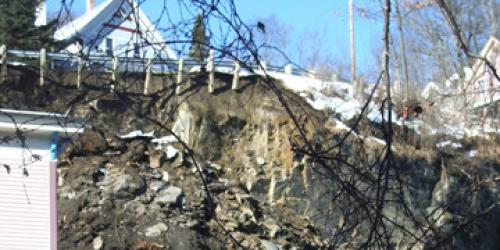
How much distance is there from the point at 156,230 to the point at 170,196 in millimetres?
2162

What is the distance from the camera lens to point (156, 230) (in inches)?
811

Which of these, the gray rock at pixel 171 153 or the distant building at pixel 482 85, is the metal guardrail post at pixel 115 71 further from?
the gray rock at pixel 171 153

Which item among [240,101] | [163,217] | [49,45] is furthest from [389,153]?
[240,101]

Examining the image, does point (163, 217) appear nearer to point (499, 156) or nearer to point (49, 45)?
point (499, 156)

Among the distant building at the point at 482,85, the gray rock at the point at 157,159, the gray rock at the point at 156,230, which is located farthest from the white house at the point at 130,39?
the gray rock at the point at 157,159

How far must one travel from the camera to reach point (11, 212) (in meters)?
12.1

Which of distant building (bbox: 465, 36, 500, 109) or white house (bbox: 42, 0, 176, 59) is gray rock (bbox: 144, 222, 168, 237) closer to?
distant building (bbox: 465, 36, 500, 109)

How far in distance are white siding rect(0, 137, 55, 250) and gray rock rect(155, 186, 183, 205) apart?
31.3 ft

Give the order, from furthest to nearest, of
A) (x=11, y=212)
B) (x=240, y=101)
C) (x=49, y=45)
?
(x=240, y=101), (x=11, y=212), (x=49, y=45)

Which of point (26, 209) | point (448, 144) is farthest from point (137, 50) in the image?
point (448, 144)

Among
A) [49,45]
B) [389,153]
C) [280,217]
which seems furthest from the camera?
[280,217]

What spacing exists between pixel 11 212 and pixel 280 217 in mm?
12012

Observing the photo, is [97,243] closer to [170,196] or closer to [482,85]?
[170,196]

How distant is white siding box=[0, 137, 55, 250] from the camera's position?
11.8 meters
